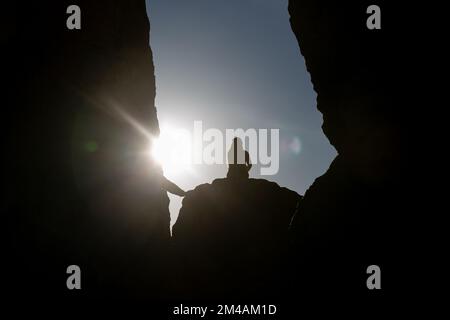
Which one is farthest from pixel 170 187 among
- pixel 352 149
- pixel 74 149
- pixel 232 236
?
pixel 352 149

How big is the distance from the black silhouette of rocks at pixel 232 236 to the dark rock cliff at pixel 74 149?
942 cm

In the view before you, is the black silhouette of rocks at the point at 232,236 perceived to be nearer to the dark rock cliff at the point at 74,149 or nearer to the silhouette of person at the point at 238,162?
the silhouette of person at the point at 238,162

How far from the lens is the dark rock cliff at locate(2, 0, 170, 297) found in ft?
46.4

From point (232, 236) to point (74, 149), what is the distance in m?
23.1

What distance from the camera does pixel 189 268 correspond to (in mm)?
33156

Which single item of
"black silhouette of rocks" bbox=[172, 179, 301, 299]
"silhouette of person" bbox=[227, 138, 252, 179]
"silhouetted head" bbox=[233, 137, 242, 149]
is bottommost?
"black silhouette of rocks" bbox=[172, 179, 301, 299]

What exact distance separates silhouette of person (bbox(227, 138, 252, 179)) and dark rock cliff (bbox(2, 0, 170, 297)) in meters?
18.2

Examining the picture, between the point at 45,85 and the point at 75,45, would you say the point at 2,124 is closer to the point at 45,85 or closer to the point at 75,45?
→ the point at 45,85

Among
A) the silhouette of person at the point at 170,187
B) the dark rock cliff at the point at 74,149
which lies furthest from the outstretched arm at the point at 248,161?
the dark rock cliff at the point at 74,149

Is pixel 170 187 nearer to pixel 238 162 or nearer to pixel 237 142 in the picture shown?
pixel 238 162

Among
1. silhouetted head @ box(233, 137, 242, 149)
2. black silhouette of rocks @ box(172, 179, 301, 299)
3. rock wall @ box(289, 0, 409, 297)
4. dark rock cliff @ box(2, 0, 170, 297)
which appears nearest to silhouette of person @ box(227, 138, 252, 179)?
silhouetted head @ box(233, 137, 242, 149)

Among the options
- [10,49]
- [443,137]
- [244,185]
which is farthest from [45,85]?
[244,185]

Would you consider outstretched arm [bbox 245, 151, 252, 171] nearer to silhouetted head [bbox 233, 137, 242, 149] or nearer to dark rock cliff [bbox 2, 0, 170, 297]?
silhouetted head [bbox 233, 137, 242, 149]

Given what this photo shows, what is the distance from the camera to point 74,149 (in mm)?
16609
